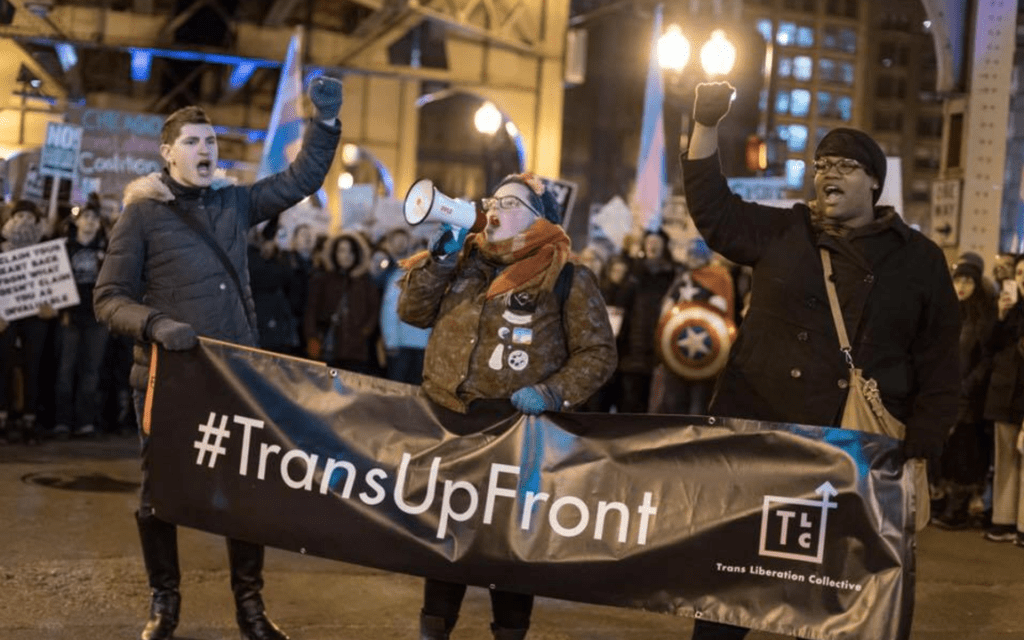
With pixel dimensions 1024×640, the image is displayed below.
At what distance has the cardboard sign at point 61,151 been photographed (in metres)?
16.5

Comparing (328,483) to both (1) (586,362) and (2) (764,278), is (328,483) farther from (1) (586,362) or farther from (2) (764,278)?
(2) (764,278)

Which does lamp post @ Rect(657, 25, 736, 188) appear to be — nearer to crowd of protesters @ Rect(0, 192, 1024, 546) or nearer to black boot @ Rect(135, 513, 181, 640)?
crowd of protesters @ Rect(0, 192, 1024, 546)

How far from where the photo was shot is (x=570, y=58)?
31125 mm

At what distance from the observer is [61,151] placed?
16547 mm

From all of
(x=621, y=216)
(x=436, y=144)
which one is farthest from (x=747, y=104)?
(x=621, y=216)

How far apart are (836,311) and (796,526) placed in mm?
737

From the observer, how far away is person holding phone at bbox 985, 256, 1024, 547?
1091 centimetres

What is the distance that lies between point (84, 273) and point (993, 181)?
842 centimetres

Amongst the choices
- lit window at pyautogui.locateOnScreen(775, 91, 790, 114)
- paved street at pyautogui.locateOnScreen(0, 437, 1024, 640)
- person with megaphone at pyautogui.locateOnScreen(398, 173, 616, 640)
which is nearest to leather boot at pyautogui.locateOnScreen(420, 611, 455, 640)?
person with megaphone at pyautogui.locateOnScreen(398, 173, 616, 640)

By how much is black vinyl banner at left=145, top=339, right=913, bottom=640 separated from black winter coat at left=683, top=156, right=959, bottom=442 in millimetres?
210

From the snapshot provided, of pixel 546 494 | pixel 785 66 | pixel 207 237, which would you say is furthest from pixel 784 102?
pixel 546 494

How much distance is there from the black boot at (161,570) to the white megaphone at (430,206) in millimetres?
1837

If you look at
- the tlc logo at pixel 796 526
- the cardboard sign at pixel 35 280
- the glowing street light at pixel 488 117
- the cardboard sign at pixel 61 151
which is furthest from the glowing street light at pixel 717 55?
the tlc logo at pixel 796 526

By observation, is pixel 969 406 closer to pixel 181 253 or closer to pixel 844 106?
pixel 181 253
